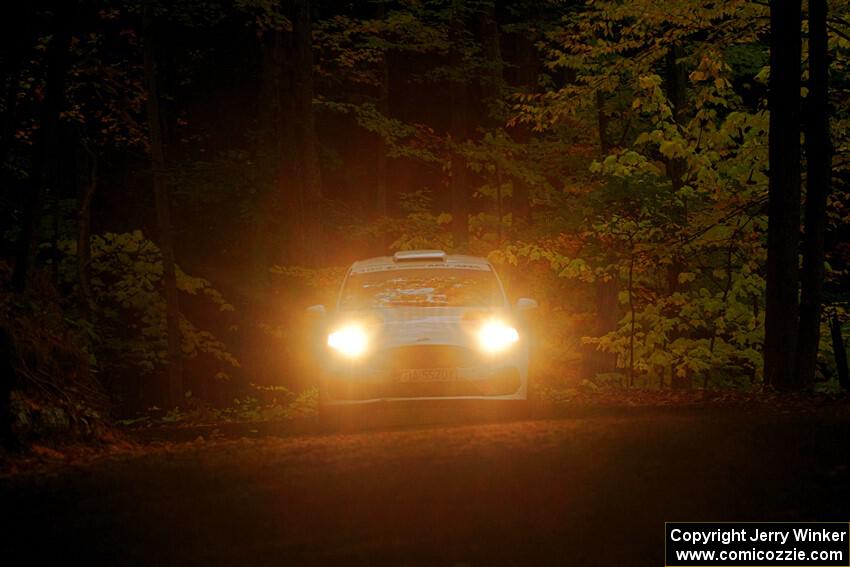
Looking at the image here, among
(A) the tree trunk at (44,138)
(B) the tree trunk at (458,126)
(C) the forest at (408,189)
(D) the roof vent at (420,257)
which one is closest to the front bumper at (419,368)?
(D) the roof vent at (420,257)

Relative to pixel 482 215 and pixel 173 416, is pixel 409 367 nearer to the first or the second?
pixel 173 416

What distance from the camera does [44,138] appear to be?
12.7 m

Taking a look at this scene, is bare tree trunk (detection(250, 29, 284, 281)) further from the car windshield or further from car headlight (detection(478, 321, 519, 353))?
car headlight (detection(478, 321, 519, 353))

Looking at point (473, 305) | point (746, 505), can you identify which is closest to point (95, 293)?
point (473, 305)

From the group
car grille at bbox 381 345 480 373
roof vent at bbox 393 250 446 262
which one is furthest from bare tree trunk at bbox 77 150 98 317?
car grille at bbox 381 345 480 373

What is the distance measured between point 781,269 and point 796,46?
2.89m

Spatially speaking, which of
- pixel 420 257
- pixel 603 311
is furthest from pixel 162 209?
pixel 420 257

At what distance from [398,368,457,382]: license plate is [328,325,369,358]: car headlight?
490mm

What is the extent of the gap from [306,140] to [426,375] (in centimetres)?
1251

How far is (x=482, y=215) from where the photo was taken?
29453 millimetres

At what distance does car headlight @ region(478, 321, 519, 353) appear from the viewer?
30.9ft

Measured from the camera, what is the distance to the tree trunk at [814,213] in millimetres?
12414

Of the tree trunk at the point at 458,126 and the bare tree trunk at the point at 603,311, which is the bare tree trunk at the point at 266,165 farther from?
the bare tree trunk at the point at 603,311

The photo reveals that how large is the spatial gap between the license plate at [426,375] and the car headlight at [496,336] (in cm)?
Answer: 47
